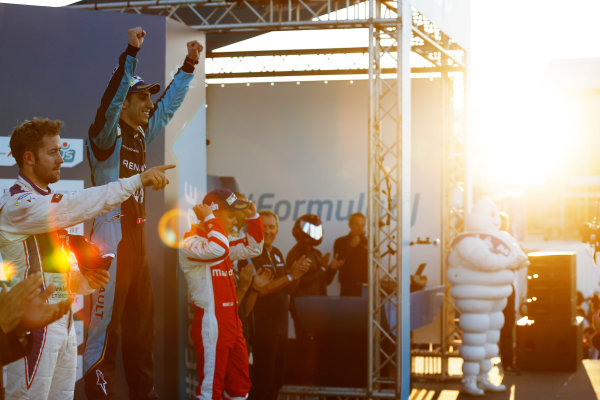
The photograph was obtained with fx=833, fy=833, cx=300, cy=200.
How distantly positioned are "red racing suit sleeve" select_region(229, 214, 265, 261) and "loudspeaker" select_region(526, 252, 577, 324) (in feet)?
14.5

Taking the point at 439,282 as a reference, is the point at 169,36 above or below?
above

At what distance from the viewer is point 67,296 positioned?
10.9 feet

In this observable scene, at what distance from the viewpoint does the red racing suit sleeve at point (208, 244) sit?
4629 millimetres

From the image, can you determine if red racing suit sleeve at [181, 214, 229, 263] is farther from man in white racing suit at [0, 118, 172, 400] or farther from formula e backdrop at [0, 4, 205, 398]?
man in white racing suit at [0, 118, 172, 400]

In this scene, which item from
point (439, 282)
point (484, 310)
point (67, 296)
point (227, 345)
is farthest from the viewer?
point (439, 282)

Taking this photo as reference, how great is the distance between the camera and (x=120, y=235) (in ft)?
14.3

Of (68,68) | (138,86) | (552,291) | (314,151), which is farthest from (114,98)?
(552,291)

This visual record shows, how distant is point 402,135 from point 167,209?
203 cm

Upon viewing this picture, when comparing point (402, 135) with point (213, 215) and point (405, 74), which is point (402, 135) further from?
point (213, 215)

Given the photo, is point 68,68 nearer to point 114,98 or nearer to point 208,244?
point 114,98

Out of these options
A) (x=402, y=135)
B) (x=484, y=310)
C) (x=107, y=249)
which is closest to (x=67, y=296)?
(x=107, y=249)

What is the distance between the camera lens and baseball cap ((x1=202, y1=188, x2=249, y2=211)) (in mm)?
4949

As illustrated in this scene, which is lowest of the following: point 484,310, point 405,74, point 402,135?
point 484,310

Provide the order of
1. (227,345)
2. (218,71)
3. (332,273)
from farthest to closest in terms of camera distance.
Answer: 1. (218,71)
2. (332,273)
3. (227,345)
